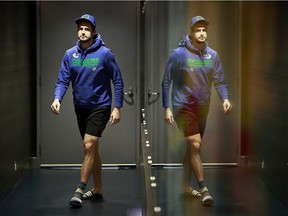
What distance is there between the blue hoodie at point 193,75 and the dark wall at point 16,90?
127cm

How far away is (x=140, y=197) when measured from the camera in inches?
194

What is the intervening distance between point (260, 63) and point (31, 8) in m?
2.15

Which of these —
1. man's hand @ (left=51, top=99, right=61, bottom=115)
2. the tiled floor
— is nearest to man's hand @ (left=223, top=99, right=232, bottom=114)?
the tiled floor

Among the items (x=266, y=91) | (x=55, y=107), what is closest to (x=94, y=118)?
(x=55, y=107)

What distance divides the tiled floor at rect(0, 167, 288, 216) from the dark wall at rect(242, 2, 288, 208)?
0.15 m

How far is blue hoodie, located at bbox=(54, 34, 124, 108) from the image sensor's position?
4.44m

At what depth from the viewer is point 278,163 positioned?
461 centimetres

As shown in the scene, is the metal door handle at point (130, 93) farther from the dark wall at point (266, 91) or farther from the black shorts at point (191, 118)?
the black shorts at point (191, 118)

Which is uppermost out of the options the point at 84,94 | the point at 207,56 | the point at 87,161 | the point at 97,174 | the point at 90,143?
the point at 207,56

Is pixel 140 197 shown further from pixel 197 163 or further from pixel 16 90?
pixel 16 90

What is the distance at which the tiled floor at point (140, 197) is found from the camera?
4.41 meters

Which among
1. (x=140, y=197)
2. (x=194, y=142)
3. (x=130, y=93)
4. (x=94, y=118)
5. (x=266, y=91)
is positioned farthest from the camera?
(x=130, y=93)

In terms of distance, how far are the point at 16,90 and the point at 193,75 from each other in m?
1.72

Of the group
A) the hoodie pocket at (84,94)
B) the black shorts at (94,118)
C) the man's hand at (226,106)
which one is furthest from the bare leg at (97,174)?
the man's hand at (226,106)
